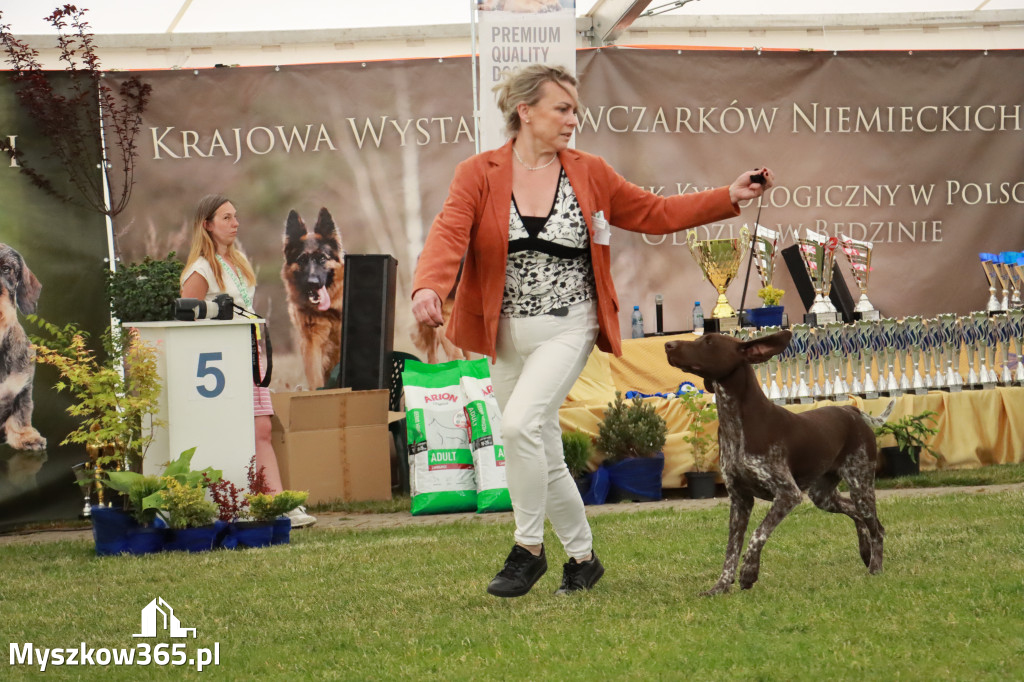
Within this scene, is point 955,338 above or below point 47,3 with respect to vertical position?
below

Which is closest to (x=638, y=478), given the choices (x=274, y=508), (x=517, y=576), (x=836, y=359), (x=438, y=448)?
(x=438, y=448)

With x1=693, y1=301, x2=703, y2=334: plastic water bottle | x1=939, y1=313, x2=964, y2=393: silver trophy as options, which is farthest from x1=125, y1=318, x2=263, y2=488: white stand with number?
x1=939, y1=313, x2=964, y2=393: silver trophy

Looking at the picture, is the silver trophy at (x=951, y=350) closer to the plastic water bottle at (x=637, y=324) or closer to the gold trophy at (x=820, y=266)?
the gold trophy at (x=820, y=266)

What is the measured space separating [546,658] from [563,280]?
1.30 metres

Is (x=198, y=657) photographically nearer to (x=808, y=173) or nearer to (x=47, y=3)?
(x=47, y=3)

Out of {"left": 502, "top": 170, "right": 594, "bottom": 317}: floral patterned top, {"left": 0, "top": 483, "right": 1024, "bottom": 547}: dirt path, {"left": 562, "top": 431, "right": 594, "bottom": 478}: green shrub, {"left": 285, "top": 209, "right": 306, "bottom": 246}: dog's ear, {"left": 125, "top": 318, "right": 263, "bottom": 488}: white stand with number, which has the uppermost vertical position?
{"left": 285, "top": 209, "right": 306, "bottom": 246}: dog's ear

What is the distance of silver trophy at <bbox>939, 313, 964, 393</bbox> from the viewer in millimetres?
8148

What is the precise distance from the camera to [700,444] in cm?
761

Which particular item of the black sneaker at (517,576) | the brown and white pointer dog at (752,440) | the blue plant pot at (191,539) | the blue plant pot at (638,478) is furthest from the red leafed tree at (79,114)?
the brown and white pointer dog at (752,440)

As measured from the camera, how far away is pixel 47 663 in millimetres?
3486

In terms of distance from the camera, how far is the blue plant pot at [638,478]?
749 centimetres

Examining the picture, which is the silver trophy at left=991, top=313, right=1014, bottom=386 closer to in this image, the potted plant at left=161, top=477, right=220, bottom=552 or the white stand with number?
the white stand with number

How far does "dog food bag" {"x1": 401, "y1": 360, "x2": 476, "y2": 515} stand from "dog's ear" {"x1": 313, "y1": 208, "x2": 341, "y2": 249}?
5.73 feet

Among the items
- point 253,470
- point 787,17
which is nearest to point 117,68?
point 253,470
